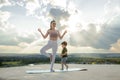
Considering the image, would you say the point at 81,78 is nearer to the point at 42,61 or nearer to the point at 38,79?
the point at 38,79

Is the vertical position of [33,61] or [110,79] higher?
[33,61]

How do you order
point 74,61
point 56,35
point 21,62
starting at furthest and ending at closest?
point 74,61
point 21,62
point 56,35

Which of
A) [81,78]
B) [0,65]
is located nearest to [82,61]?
[0,65]

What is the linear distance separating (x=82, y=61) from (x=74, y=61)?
0.40 metres

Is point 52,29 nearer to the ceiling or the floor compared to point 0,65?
nearer to the ceiling

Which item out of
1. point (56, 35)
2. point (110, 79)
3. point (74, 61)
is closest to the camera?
point (110, 79)

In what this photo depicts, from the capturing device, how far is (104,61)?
1546cm

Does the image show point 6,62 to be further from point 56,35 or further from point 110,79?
point 110,79

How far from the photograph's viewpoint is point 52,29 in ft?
32.8

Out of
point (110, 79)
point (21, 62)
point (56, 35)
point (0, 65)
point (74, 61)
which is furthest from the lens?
point (74, 61)

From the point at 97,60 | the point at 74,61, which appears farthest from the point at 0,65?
the point at 97,60

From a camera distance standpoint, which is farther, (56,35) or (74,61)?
(74,61)

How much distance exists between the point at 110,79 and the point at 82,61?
23.5ft

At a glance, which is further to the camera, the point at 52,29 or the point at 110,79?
the point at 52,29
